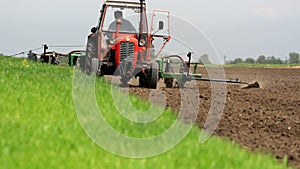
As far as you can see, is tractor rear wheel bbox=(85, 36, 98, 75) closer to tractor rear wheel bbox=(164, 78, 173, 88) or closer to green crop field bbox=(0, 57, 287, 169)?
tractor rear wheel bbox=(164, 78, 173, 88)

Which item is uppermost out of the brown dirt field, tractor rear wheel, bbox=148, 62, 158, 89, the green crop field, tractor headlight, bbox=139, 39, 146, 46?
tractor headlight, bbox=139, 39, 146, 46

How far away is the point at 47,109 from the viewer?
8.87 m

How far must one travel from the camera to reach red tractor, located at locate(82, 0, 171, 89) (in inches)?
687

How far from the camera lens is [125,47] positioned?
17562mm

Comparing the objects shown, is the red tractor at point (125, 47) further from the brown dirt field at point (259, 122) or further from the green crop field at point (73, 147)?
the green crop field at point (73, 147)

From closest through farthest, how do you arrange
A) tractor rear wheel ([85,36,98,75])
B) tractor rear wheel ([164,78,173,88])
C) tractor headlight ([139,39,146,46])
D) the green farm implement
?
tractor headlight ([139,39,146,46]) < tractor rear wheel ([85,36,98,75]) < the green farm implement < tractor rear wheel ([164,78,173,88])

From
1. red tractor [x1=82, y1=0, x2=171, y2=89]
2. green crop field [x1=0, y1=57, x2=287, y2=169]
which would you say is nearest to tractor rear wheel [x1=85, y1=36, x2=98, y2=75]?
red tractor [x1=82, y1=0, x2=171, y2=89]

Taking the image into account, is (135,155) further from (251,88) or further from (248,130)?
(251,88)

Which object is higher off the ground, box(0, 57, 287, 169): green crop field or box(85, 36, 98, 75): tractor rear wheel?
box(85, 36, 98, 75): tractor rear wheel

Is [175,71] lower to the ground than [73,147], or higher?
higher

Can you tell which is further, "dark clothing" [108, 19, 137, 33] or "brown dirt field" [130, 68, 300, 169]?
"dark clothing" [108, 19, 137, 33]

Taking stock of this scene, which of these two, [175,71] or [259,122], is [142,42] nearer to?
[175,71]

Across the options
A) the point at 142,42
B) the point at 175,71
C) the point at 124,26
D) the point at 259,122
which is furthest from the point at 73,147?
the point at 175,71

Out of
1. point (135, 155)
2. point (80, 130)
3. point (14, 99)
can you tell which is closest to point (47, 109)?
point (14, 99)
